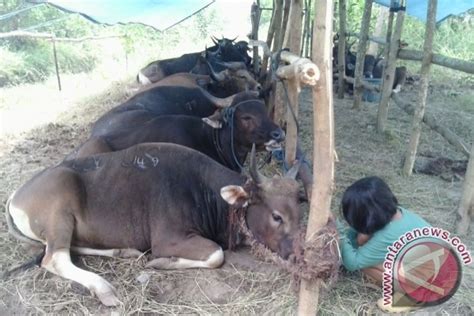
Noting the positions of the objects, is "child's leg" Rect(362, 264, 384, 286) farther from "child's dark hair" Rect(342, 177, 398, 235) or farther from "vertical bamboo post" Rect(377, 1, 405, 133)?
"vertical bamboo post" Rect(377, 1, 405, 133)

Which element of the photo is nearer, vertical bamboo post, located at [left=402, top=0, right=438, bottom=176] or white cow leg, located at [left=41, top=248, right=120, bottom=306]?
white cow leg, located at [left=41, top=248, right=120, bottom=306]

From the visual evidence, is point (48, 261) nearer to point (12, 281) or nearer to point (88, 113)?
point (12, 281)

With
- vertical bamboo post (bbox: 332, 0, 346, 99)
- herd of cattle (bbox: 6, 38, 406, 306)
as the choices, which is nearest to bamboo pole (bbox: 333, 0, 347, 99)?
vertical bamboo post (bbox: 332, 0, 346, 99)

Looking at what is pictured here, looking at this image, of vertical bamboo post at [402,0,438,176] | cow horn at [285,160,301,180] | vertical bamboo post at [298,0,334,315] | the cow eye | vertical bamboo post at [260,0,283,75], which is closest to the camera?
vertical bamboo post at [298,0,334,315]

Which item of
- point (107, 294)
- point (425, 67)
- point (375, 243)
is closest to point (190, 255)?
point (107, 294)

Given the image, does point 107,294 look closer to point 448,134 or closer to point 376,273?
point 376,273

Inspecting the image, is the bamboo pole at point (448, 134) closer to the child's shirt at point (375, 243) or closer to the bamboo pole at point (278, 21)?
the child's shirt at point (375, 243)

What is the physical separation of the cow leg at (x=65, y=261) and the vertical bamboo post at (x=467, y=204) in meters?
3.15

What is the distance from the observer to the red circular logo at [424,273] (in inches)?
135

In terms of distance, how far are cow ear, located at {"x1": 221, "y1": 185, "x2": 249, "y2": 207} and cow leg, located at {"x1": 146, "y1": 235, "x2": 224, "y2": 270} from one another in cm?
45

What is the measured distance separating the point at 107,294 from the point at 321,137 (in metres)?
2.08

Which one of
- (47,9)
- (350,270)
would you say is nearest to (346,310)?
(350,270)

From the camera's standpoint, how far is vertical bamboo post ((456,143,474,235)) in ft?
14.4

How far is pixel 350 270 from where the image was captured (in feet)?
12.5
